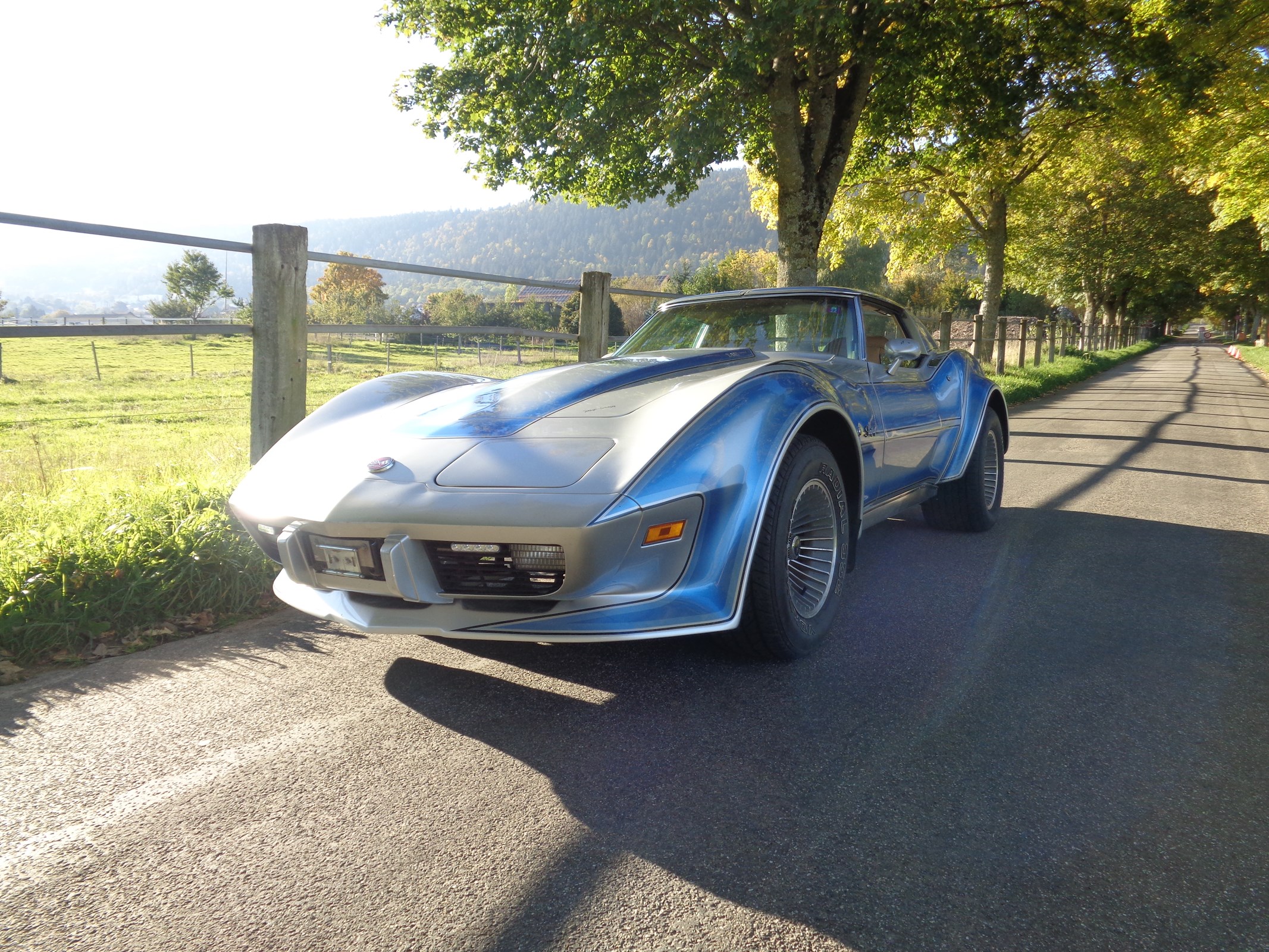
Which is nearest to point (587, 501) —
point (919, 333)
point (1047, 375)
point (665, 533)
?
point (665, 533)

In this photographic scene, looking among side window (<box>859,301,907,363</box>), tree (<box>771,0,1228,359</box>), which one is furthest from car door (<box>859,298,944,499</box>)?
tree (<box>771,0,1228,359</box>)

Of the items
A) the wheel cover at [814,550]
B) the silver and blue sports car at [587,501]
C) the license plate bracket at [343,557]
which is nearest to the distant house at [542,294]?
the silver and blue sports car at [587,501]

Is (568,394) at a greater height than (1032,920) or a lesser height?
greater

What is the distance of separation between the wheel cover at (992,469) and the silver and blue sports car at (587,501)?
Result: 5.60 feet

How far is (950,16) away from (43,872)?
1030 cm

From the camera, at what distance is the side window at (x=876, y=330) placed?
3754 mm

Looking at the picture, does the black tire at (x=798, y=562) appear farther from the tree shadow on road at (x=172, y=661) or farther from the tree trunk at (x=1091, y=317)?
the tree trunk at (x=1091, y=317)

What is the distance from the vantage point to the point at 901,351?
365cm

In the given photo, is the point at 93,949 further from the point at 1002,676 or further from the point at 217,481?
the point at 217,481

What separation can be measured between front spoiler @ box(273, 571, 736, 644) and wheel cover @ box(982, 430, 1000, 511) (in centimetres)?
303

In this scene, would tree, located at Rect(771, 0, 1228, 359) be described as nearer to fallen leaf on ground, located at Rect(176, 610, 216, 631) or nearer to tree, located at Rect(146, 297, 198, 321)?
tree, located at Rect(146, 297, 198, 321)

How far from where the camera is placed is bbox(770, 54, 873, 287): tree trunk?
8.91 metres

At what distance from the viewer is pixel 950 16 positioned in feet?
28.8

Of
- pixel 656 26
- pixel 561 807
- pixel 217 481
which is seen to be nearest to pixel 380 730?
pixel 561 807
